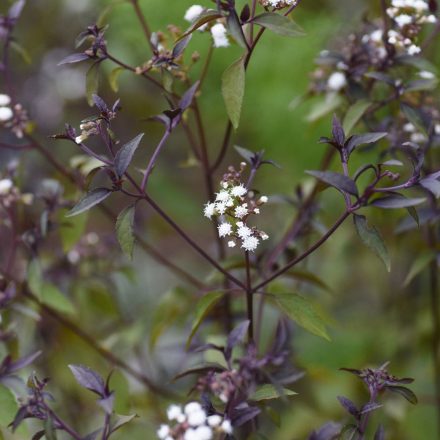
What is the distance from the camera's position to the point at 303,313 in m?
0.69

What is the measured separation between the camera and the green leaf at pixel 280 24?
606mm

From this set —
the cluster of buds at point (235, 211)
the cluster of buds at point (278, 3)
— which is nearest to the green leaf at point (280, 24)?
the cluster of buds at point (278, 3)

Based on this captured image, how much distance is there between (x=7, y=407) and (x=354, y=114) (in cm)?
50

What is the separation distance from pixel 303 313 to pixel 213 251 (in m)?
0.70

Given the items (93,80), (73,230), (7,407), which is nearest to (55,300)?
(73,230)

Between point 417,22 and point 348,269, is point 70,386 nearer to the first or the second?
point 348,269

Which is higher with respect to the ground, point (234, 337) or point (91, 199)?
point (91, 199)

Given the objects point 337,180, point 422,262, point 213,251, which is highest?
point 337,180

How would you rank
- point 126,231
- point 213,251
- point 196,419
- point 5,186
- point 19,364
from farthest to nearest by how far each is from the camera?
point 213,251, point 5,186, point 19,364, point 126,231, point 196,419

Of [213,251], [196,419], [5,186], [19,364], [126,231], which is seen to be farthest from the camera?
[213,251]

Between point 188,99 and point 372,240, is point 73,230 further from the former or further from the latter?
point 372,240

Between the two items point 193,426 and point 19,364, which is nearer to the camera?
point 193,426

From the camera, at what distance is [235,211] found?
0.64 meters

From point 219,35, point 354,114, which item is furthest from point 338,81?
point 219,35
